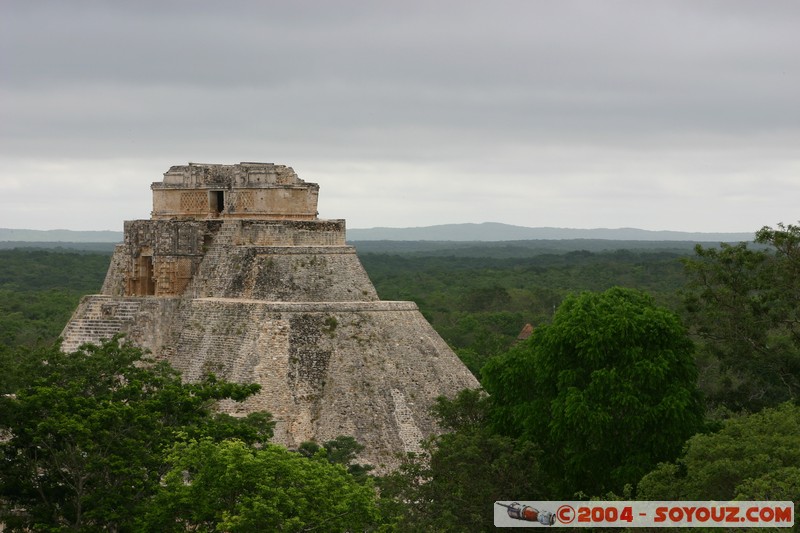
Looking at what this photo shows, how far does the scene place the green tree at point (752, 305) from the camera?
26.3 m

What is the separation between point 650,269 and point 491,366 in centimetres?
9720

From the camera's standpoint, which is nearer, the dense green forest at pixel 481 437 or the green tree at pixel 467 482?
the dense green forest at pixel 481 437

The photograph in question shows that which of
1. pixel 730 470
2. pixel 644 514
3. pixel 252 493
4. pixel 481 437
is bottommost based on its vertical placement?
pixel 644 514

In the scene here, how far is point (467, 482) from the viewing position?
69.1ft

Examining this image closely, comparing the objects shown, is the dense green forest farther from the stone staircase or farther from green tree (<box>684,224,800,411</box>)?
the stone staircase

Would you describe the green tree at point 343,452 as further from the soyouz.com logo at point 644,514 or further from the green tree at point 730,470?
the green tree at point 730,470

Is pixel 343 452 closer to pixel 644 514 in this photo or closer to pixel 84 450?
pixel 84 450

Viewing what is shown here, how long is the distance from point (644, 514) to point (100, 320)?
14241 millimetres

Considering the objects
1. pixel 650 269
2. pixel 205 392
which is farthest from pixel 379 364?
pixel 650 269

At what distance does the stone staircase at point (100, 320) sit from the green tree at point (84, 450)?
22.9ft

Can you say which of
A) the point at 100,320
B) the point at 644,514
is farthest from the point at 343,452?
the point at 100,320

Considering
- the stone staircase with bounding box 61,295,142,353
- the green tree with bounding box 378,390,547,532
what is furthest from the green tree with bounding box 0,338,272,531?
the stone staircase with bounding box 61,295,142,353

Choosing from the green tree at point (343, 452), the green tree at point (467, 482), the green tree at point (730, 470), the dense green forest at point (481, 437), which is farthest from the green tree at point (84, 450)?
the green tree at point (730, 470)

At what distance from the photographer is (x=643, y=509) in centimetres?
1800
